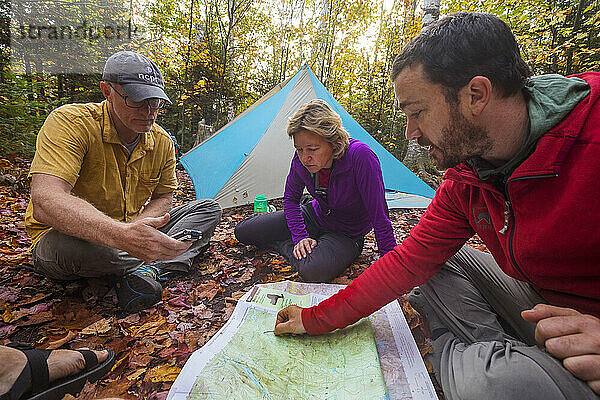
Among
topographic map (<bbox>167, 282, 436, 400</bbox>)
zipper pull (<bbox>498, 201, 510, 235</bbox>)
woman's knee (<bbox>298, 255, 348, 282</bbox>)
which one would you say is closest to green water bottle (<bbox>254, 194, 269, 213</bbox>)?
woman's knee (<bbox>298, 255, 348, 282</bbox>)

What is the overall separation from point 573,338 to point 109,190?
2.30 meters

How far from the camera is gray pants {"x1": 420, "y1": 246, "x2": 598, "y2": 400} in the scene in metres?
0.82

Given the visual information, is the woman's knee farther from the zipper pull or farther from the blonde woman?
the zipper pull

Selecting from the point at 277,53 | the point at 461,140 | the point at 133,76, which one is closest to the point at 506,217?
the point at 461,140

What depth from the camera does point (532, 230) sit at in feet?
3.23

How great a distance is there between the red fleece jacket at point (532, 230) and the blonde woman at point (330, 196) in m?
0.70

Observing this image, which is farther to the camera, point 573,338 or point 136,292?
point 136,292

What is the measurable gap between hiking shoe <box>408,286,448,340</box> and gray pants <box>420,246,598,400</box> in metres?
0.03

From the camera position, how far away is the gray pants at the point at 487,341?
0.82 meters

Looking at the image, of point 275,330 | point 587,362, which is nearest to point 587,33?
point 587,362

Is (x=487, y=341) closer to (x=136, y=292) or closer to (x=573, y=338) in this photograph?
(x=573, y=338)

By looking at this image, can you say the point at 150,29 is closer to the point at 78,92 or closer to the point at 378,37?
Answer: the point at 78,92

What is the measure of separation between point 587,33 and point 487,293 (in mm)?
5982

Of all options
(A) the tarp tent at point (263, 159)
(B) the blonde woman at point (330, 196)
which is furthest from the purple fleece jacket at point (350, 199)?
(A) the tarp tent at point (263, 159)
